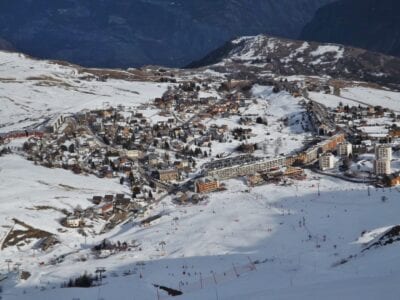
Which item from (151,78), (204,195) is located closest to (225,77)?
(151,78)

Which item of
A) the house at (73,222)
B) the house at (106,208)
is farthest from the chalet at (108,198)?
the house at (73,222)

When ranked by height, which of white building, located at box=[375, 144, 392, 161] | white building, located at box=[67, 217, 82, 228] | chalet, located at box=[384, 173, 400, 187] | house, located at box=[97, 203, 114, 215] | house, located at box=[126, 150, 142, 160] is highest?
white building, located at box=[375, 144, 392, 161]

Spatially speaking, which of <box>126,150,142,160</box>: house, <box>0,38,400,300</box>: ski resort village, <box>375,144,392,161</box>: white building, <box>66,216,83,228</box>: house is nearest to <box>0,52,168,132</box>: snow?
<box>0,38,400,300</box>: ski resort village

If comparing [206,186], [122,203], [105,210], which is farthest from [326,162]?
→ [105,210]

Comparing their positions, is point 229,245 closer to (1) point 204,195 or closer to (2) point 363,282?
(1) point 204,195

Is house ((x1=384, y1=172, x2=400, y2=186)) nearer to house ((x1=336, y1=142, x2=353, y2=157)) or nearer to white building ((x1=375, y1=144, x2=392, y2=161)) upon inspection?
white building ((x1=375, y1=144, x2=392, y2=161))

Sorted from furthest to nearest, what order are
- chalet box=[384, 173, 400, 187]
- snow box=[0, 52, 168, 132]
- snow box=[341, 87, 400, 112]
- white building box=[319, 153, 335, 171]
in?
1. snow box=[341, 87, 400, 112]
2. snow box=[0, 52, 168, 132]
3. white building box=[319, 153, 335, 171]
4. chalet box=[384, 173, 400, 187]

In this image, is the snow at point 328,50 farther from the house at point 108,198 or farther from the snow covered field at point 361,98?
the house at point 108,198
